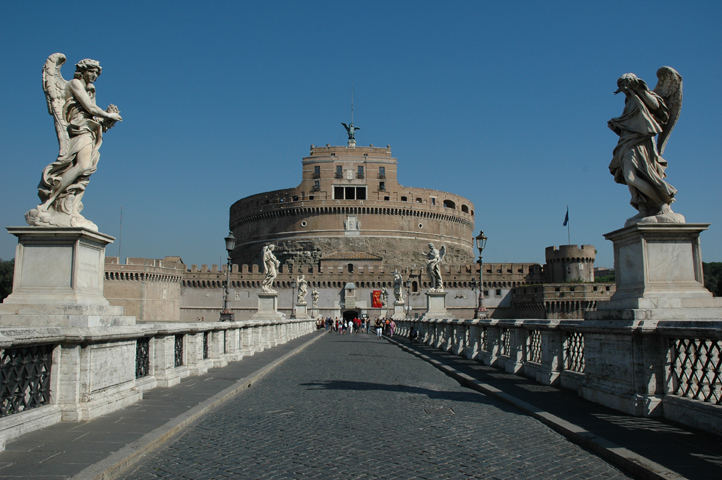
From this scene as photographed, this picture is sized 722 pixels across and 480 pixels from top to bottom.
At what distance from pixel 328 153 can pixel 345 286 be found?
67.1 feet

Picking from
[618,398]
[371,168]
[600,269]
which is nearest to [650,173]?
[618,398]

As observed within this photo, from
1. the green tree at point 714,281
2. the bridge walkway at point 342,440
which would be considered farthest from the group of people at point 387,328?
the green tree at point 714,281

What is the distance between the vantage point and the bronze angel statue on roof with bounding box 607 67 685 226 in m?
5.95

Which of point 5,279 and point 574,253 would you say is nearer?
point 5,279

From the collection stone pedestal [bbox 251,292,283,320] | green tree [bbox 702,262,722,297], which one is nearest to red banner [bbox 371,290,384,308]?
green tree [bbox 702,262,722,297]

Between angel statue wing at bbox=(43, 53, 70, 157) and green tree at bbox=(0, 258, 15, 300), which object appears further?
green tree at bbox=(0, 258, 15, 300)

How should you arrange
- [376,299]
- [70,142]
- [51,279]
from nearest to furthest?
[51,279], [70,142], [376,299]

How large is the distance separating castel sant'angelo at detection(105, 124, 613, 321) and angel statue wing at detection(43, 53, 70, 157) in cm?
4861

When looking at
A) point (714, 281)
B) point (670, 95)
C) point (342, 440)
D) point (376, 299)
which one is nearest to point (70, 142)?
point (342, 440)

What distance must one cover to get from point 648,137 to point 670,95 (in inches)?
20.0

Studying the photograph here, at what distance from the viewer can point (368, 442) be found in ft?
16.4

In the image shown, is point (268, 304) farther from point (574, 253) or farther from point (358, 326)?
point (574, 253)

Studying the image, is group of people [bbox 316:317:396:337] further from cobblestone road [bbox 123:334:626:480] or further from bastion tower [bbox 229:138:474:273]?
cobblestone road [bbox 123:334:626:480]

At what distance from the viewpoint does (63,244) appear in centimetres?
555
